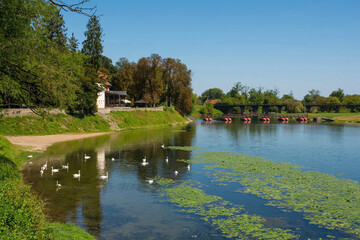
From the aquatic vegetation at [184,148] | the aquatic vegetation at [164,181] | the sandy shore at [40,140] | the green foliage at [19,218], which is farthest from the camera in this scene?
the aquatic vegetation at [184,148]

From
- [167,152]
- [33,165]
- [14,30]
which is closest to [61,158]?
[33,165]

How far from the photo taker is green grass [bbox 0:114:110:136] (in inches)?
2226

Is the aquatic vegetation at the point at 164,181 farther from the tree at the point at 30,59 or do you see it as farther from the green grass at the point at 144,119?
the green grass at the point at 144,119

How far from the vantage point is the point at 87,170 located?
34281 millimetres

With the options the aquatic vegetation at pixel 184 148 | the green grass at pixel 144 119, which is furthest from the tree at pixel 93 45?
the aquatic vegetation at pixel 184 148

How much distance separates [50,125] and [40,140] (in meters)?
10.7

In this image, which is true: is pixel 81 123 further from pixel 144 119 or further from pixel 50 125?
pixel 144 119

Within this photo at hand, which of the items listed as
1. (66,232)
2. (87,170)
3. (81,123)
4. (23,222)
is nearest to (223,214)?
(66,232)

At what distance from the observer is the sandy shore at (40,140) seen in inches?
1845

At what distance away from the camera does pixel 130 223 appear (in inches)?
796

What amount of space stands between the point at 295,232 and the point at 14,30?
19.9 metres

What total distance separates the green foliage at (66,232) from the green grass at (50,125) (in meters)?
40.2

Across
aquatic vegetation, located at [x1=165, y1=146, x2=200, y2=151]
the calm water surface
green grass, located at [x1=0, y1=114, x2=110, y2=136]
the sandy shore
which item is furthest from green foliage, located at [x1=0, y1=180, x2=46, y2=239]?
green grass, located at [x1=0, y1=114, x2=110, y2=136]

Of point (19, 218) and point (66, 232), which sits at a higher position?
point (19, 218)
